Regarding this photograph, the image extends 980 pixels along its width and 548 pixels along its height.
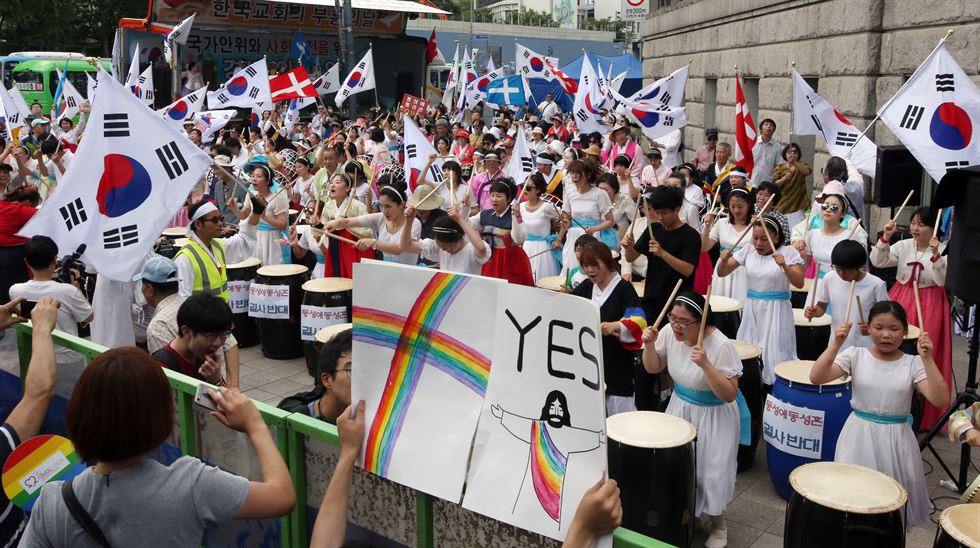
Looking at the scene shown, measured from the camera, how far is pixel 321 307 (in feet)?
28.3

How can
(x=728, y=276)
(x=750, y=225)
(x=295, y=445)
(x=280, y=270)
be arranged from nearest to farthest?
(x=295, y=445), (x=750, y=225), (x=728, y=276), (x=280, y=270)

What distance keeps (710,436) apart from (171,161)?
3.76 metres

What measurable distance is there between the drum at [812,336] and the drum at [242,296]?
578 centimetres

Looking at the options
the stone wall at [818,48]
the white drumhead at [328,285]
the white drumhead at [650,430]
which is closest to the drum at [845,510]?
the white drumhead at [650,430]

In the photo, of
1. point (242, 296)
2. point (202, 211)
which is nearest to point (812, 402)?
point (202, 211)

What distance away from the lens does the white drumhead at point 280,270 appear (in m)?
9.46

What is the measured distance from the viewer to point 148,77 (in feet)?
56.9

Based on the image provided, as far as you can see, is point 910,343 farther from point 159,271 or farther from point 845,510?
point 159,271

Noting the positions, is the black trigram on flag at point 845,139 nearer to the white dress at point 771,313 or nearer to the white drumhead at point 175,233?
the white dress at point 771,313

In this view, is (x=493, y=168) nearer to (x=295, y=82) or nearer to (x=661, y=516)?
(x=295, y=82)

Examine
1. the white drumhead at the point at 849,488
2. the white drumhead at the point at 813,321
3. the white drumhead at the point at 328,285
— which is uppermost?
the white drumhead at the point at 328,285

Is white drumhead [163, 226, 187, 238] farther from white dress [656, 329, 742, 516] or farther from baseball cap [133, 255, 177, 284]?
white dress [656, 329, 742, 516]

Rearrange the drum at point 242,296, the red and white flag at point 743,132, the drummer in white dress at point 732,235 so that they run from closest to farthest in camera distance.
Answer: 1. the drummer in white dress at point 732,235
2. the drum at point 242,296
3. the red and white flag at point 743,132

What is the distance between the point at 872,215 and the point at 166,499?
39.6ft
